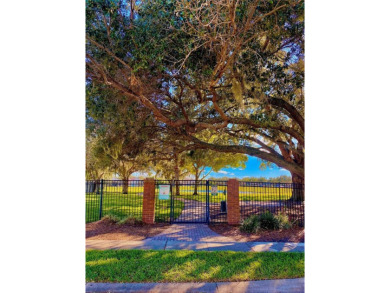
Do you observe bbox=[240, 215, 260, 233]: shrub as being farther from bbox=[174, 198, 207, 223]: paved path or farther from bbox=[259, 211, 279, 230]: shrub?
bbox=[174, 198, 207, 223]: paved path

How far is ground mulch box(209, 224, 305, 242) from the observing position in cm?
674

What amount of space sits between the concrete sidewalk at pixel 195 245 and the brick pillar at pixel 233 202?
237cm

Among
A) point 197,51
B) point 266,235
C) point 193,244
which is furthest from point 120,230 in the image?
point 197,51

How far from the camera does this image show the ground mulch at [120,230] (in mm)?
6802

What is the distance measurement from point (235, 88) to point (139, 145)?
13.3 ft

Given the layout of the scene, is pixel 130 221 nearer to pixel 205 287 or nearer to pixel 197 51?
pixel 205 287

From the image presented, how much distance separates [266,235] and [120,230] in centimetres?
403

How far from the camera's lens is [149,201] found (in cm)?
857
